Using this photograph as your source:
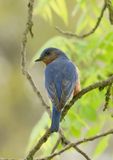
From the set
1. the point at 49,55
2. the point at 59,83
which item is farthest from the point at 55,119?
the point at 49,55

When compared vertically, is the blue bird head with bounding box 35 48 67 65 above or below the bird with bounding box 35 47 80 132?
below

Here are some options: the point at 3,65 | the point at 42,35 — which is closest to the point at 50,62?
the point at 42,35

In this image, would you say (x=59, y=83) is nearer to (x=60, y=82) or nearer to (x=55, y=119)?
(x=60, y=82)

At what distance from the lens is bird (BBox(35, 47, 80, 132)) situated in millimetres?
3378

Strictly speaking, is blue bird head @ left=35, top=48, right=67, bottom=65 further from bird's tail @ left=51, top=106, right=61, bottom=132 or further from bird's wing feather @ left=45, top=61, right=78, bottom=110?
bird's tail @ left=51, top=106, right=61, bottom=132

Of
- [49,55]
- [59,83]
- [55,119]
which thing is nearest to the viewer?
[55,119]

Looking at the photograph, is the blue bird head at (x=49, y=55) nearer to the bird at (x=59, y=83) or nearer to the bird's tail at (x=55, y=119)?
the bird at (x=59, y=83)

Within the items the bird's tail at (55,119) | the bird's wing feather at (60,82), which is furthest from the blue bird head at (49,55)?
the bird's tail at (55,119)

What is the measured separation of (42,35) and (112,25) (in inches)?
285

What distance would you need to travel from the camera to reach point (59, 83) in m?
3.74

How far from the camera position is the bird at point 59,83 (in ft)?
11.1

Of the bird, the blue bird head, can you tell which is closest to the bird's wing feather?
the bird

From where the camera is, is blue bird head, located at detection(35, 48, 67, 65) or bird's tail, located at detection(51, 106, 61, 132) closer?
bird's tail, located at detection(51, 106, 61, 132)

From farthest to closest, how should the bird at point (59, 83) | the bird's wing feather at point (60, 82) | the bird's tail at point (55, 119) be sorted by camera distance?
the bird's wing feather at point (60, 82)
the bird at point (59, 83)
the bird's tail at point (55, 119)
